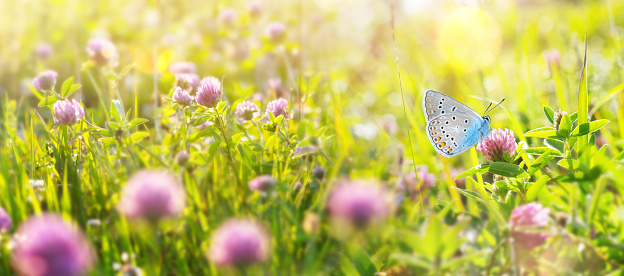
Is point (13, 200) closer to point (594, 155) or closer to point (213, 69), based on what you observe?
point (594, 155)

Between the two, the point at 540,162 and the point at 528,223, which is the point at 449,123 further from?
the point at 528,223

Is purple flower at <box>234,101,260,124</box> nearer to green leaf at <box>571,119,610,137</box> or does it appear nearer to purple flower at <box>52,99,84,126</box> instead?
purple flower at <box>52,99,84,126</box>

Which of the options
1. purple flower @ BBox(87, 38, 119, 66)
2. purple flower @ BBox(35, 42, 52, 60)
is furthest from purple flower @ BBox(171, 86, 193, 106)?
purple flower @ BBox(35, 42, 52, 60)

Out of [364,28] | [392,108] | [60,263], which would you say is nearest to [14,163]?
[60,263]

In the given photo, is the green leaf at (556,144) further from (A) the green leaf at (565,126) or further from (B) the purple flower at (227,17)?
(B) the purple flower at (227,17)

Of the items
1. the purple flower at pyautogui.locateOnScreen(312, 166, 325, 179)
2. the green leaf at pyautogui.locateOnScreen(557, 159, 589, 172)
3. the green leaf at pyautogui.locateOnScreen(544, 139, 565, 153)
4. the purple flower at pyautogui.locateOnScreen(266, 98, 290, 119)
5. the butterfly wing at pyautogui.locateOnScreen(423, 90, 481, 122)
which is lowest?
the green leaf at pyautogui.locateOnScreen(557, 159, 589, 172)

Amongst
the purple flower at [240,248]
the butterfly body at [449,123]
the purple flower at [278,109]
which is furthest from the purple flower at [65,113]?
the butterfly body at [449,123]

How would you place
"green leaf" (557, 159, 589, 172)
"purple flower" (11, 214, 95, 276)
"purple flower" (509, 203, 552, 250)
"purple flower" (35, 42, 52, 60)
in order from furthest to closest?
1. "purple flower" (35, 42, 52, 60)
2. "green leaf" (557, 159, 589, 172)
3. "purple flower" (509, 203, 552, 250)
4. "purple flower" (11, 214, 95, 276)

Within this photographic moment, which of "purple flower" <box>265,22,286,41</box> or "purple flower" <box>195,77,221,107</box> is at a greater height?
"purple flower" <box>265,22,286,41</box>
